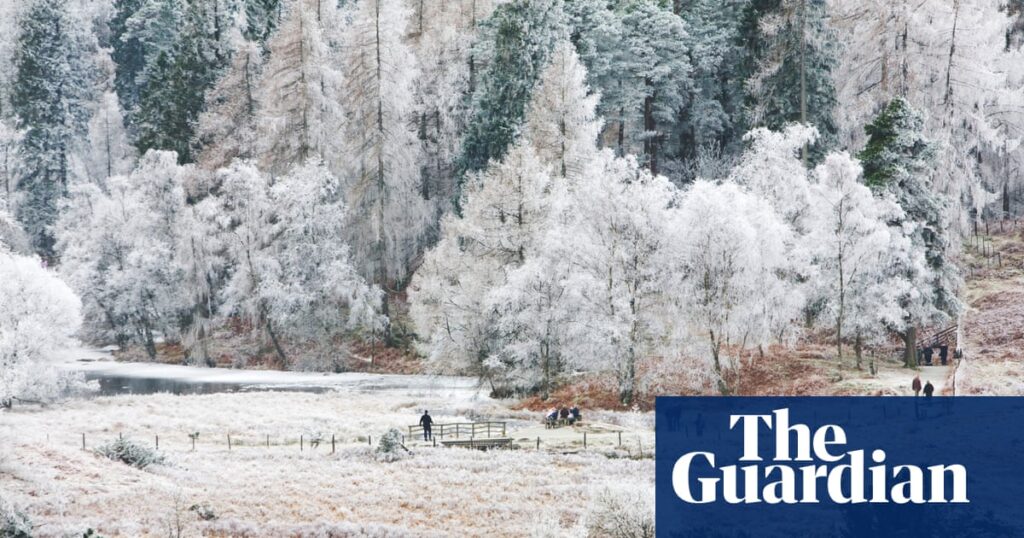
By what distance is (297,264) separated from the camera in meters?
57.5

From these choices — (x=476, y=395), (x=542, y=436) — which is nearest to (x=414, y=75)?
(x=476, y=395)

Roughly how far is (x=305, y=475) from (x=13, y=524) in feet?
29.6

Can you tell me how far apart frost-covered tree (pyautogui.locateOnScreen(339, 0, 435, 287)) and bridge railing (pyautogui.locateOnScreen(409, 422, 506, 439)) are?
2079 cm

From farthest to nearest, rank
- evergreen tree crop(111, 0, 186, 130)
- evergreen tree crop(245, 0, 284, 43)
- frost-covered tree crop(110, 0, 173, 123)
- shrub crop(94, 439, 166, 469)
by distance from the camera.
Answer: frost-covered tree crop(110, 0, 173, 123)
evergreen tree crop(111, 0, 186, 130)
evergreen tree crop(245, 0, 284, 43)
shrub crop(94, 439, 166, 469)

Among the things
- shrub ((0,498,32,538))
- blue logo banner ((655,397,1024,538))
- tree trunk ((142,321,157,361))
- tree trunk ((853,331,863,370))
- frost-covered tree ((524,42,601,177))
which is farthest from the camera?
tree trunk ((142,321,157,361))

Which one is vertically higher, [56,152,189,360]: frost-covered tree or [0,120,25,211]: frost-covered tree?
[0,120,25,211]: frost-covered tree

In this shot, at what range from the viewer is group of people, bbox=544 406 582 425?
Result: 3820cm

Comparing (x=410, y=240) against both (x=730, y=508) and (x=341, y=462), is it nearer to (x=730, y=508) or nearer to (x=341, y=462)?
(x=341, y=462)

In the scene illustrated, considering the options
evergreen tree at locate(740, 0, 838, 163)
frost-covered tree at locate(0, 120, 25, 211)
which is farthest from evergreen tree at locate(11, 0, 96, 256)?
evergreen tree at locate(740, 0, 838, 163)

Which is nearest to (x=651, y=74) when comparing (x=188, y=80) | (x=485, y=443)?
(x=485, y=443)

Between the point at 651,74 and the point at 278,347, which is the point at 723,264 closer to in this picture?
the point at 651,74

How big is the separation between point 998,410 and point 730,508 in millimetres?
14114

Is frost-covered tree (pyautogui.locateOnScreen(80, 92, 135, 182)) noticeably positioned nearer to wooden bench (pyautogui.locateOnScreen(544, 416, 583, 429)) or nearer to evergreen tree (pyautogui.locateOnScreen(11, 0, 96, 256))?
evergreen tree (pyautogui.locateOnScreen(11, 0, 96, 256))

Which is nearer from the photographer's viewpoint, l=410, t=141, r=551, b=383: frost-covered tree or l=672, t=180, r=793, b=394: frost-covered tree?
l=672, t=180, r=793, b=394: frost-covered tree
